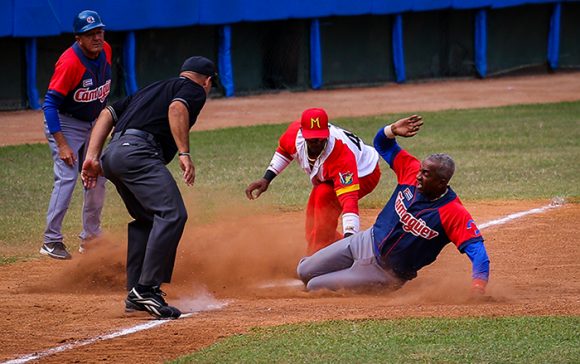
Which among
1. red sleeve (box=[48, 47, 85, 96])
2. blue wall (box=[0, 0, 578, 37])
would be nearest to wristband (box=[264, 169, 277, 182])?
red sleeve (box=[48, 47, 85, 96])

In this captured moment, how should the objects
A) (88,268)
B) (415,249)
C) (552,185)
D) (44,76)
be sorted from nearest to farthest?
(415,249), (88,268), (552,185), (44,76)

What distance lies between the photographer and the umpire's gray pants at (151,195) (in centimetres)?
726

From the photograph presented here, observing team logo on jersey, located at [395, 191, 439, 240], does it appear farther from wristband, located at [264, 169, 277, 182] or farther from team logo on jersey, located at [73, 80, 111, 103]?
team logo on jersey, located at [73, 80, 111, 103]

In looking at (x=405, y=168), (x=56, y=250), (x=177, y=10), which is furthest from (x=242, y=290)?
(x=177, y=10)

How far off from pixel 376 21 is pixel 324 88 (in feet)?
6.62

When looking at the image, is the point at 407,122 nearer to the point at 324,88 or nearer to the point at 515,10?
the point at 324,88

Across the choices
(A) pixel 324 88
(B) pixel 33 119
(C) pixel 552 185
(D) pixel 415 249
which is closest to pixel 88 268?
(D) pixel 415 249

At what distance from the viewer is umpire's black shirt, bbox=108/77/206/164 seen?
7523 millimetres

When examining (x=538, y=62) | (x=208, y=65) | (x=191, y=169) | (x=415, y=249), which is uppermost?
(x=208, y=65)

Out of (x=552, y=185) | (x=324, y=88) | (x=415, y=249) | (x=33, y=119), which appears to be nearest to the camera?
(x=415, y=249)

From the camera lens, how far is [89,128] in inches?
391

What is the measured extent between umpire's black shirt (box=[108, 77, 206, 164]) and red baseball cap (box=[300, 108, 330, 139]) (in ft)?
3.60

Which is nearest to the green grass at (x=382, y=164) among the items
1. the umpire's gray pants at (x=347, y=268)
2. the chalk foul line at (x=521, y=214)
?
the chalk foul line at (x=521, y=214)

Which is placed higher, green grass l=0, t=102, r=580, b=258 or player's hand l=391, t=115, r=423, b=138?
player's hand l=391, t=115, r=423, b=138
